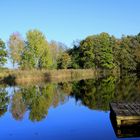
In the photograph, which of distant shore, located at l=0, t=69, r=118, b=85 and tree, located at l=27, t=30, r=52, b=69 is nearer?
distant shore, located at l=0, t=69, r=118, b=85

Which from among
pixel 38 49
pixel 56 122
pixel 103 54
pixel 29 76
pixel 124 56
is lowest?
pixel 56 122

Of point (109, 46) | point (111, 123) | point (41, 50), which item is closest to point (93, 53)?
point (109, 46)

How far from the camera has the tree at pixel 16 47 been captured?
6773cm

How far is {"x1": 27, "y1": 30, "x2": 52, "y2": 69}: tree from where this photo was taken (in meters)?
66.6

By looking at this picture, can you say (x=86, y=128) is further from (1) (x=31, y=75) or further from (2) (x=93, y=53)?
(2) (x=93, y=53)

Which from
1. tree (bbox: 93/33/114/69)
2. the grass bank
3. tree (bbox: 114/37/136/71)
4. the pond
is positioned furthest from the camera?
tree (bbox: 114/37/136/71)

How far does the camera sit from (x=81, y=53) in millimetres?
81000

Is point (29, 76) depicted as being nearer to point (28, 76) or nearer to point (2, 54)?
point (28, 76)

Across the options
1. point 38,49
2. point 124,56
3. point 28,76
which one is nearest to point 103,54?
point 124,56

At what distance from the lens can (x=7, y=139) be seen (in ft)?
40.2

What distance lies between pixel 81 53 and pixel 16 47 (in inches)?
721

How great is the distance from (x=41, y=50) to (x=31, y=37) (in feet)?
10.8

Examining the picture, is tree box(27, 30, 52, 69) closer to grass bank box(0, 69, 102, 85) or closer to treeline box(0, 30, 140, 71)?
treeline box(0, 30, 140, 71)

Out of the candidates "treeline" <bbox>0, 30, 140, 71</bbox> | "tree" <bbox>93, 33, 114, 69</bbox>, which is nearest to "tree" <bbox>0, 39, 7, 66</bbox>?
"treeline" <bbox>0, 30, 140, 71</bbox>
